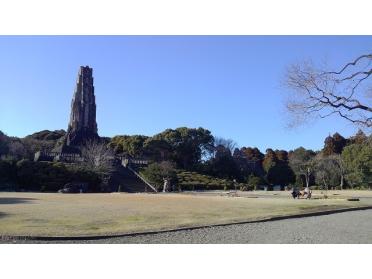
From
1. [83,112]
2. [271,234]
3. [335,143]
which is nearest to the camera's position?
[271,234]

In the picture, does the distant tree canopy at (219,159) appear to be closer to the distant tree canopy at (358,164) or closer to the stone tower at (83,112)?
the distant tree canopy at (358,164)

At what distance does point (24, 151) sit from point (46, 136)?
18257mm

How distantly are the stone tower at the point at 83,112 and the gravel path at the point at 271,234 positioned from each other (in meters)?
51.7

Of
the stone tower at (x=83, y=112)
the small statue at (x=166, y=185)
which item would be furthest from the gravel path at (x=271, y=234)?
the stone tower at (x=83, y=112)

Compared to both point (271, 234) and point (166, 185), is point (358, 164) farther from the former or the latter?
point (271, 234)

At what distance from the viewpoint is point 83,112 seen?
6222 cm

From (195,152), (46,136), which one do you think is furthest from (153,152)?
(46,136)

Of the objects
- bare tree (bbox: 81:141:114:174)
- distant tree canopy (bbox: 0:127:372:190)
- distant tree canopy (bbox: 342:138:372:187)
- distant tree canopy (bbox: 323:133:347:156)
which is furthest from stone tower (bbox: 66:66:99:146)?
distant tree canopy (bbox: 342:138:372:187)

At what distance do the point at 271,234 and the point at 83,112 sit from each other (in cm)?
5565

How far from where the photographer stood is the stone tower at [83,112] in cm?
6040

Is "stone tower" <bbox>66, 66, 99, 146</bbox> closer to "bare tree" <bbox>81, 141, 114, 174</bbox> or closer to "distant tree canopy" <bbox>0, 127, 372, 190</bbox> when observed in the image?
"distant tree canopy" <bbox>0, 127, 372, 190</bbox>

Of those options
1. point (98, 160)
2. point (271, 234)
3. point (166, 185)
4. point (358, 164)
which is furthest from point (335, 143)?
point (271, 234)

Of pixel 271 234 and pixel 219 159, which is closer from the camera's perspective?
pixel 271 234
